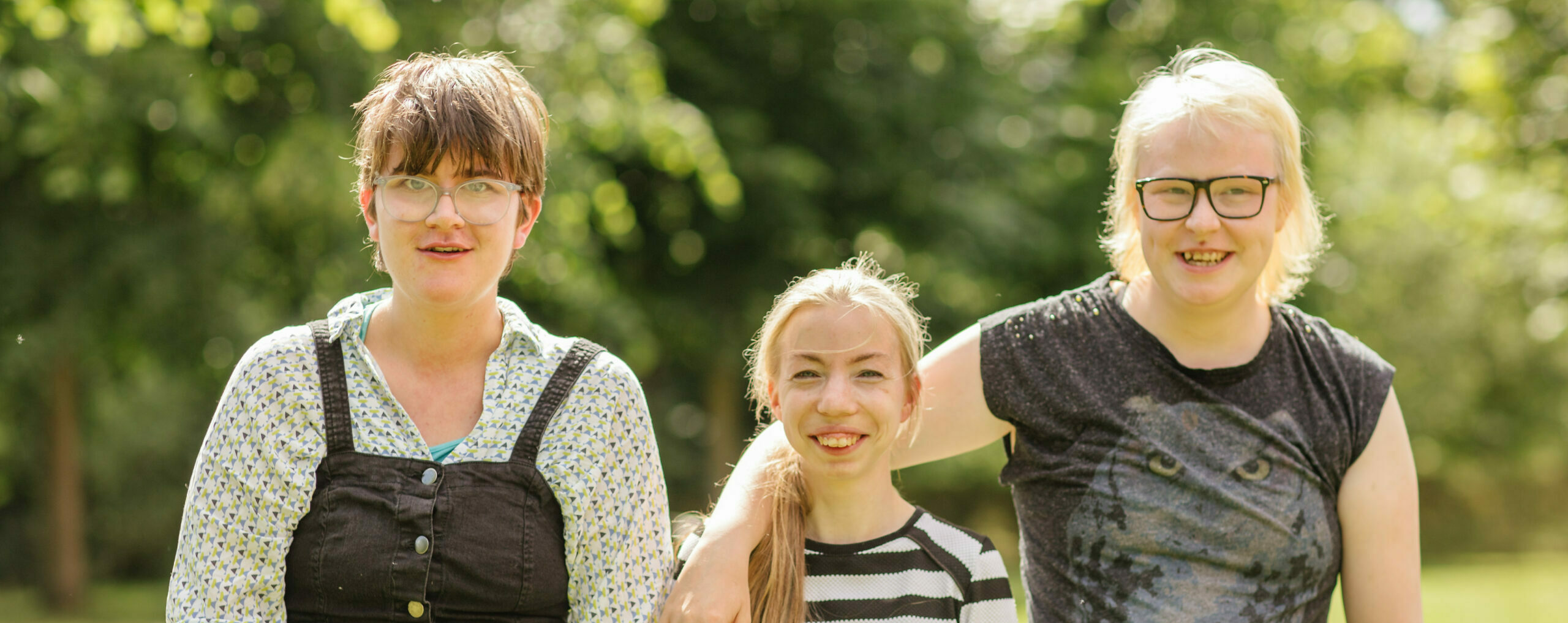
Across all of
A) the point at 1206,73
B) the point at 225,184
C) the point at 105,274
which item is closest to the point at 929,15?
the point at 225,184

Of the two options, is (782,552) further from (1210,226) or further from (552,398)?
(1210,226)

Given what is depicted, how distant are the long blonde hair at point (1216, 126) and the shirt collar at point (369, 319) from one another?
1.42 metres

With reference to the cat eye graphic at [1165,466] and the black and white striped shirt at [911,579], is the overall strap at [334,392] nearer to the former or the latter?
the black and white striped shirt at [911,579]

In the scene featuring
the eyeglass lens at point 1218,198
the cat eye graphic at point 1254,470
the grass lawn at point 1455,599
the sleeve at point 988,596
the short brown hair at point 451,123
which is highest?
the short brown hair at point 451,123

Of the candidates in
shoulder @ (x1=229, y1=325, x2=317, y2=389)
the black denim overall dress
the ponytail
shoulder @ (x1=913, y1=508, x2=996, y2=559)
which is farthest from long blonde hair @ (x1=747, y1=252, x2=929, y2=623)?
shoulder @ (x1=229, y1=325, x2=317, y2=389)

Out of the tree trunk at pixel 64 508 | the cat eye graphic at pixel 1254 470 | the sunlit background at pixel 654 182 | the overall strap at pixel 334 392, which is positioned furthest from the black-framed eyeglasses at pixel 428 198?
the tree trunk at pixel 64 508

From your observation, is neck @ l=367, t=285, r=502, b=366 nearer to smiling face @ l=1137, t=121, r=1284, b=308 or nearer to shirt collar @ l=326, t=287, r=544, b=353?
shirt collar @ l=326, t=287, r=544, b=353

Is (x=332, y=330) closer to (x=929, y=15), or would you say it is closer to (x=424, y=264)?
(x=424, y=264)

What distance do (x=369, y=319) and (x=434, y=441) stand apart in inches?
11.8

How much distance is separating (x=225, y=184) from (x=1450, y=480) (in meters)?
25.3

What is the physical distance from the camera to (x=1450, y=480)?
88.0ft

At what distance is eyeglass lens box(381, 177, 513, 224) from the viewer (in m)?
2.34

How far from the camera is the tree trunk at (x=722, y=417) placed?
13.6 metres

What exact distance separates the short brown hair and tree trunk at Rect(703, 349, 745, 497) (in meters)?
10.8
